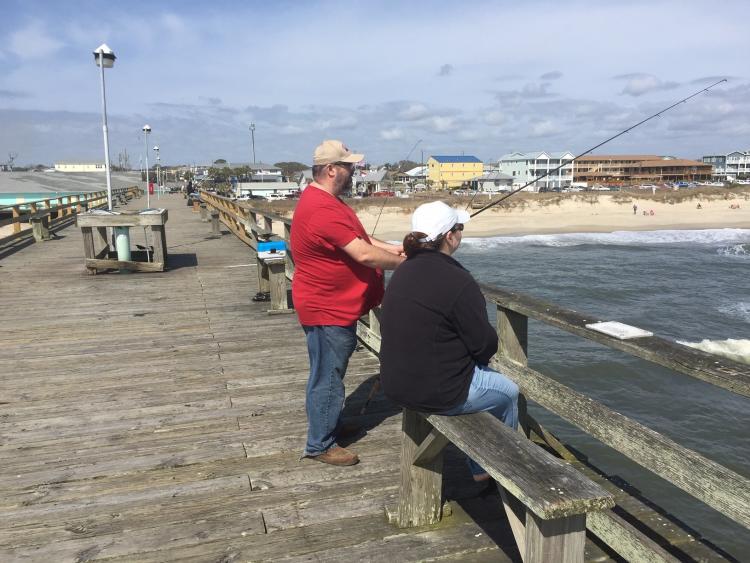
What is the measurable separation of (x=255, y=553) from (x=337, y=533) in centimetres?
37

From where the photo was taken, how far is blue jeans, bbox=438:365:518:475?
243 cm

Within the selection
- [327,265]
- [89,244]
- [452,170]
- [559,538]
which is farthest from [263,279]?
[452,170]

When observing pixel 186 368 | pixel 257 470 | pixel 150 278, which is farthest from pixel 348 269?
pixel 150 278

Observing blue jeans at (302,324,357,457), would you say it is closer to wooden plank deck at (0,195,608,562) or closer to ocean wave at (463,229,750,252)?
wooden plank deck at (0,195,608,562)

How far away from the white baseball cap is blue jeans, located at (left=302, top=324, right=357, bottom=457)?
90 cm

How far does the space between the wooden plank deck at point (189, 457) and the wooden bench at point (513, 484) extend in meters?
0.18

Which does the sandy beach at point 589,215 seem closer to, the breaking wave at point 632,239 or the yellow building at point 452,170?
the breaking wave at point 632,239

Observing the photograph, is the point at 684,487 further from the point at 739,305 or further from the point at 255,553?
the point at 739,305

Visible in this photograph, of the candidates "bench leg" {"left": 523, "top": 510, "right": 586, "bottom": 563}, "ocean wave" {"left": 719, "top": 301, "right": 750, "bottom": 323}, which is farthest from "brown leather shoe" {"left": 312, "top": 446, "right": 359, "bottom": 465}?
"ocean wave" {"left": 719, "top": 301, "right": 750, "bottom": 323}

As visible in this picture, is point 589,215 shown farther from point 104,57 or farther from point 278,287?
point 278,287

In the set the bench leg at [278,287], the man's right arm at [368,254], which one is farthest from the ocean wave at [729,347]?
the man's right arm at [368,254]

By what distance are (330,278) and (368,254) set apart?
0.27 meters

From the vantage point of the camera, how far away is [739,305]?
20203 mm

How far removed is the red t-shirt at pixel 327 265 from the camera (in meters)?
2.99
